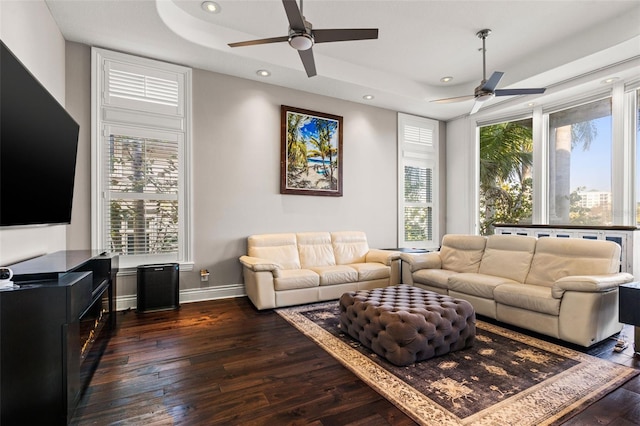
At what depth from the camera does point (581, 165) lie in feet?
16.2

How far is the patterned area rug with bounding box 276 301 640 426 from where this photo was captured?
193 cm

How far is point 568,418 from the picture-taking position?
189 cm

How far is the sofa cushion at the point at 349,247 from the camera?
5.21 metres

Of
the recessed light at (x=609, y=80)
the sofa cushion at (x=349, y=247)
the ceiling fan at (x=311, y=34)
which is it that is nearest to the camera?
the ceiling fan at (x=311, y=34)

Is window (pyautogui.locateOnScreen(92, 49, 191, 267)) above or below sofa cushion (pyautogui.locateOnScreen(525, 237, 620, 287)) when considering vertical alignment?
above

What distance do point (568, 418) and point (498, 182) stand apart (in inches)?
198

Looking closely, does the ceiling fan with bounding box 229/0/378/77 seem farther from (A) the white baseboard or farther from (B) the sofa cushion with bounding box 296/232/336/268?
(A) the white baseboard

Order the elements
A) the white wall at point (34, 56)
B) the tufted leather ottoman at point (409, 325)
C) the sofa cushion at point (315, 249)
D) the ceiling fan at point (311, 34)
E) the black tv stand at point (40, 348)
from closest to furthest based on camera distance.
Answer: the black tv stand at point (40, 348)
the white wall at point (34, 56)
the tufted leather ottoman at point (409, 325)
the ceiling fan at point (311, 34)
the sofa cushion at point (315, 249)

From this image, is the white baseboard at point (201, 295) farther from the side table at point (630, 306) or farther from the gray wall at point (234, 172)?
the side table at point (630, 306)

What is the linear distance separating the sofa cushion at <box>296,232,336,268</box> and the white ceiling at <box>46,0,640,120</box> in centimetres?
237

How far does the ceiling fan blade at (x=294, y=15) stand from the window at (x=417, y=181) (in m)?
4.01

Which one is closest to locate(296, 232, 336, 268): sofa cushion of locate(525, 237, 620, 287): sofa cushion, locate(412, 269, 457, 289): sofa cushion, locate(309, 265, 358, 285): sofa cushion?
locate(309, 265, 358, 285): sofa cushion

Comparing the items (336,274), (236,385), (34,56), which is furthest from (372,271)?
(34,56)

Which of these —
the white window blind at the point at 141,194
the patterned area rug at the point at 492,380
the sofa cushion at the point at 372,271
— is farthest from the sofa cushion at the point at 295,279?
the white window blind at the point at 141,194
